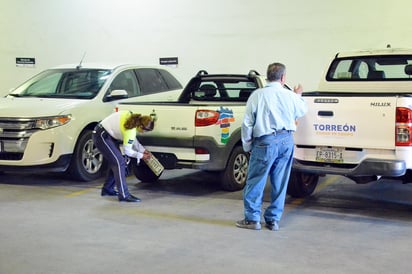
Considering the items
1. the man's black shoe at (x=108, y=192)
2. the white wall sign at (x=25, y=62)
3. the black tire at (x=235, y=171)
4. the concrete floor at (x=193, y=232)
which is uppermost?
the white wall sign at (x=25, y=62)

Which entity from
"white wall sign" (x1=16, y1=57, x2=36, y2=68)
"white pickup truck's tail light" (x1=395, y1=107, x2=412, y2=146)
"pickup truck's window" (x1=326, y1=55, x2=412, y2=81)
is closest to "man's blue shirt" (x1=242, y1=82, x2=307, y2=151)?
"white pickup truck's tail light" (x1=395, y1=107, x2=412, y2=146)

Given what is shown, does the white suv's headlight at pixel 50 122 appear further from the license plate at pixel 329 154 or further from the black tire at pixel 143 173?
the license plate at pixel 329 154

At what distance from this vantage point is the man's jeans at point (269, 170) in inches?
229

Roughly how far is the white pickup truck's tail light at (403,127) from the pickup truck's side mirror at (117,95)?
4694 mm

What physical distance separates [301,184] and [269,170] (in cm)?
165

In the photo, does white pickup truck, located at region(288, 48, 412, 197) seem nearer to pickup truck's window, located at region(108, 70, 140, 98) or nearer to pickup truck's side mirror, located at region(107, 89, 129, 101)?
pickup truck's side mirror, located at region(107, 89, 129, 101)

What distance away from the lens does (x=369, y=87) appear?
7.99 meters

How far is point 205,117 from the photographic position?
24.0 feet

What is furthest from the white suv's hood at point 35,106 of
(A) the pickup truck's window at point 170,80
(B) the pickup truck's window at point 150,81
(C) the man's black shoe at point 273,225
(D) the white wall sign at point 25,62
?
(D) the white wall sign at point 25,62

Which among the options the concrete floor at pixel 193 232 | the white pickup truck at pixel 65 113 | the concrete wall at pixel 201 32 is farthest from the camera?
the concrete wall at pixel 201 32

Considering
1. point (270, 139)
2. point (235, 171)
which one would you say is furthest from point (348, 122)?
point (235, 171)

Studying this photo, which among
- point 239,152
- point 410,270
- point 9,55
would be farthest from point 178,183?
point 9,55

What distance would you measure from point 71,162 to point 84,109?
86cm

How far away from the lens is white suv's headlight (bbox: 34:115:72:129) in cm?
816
